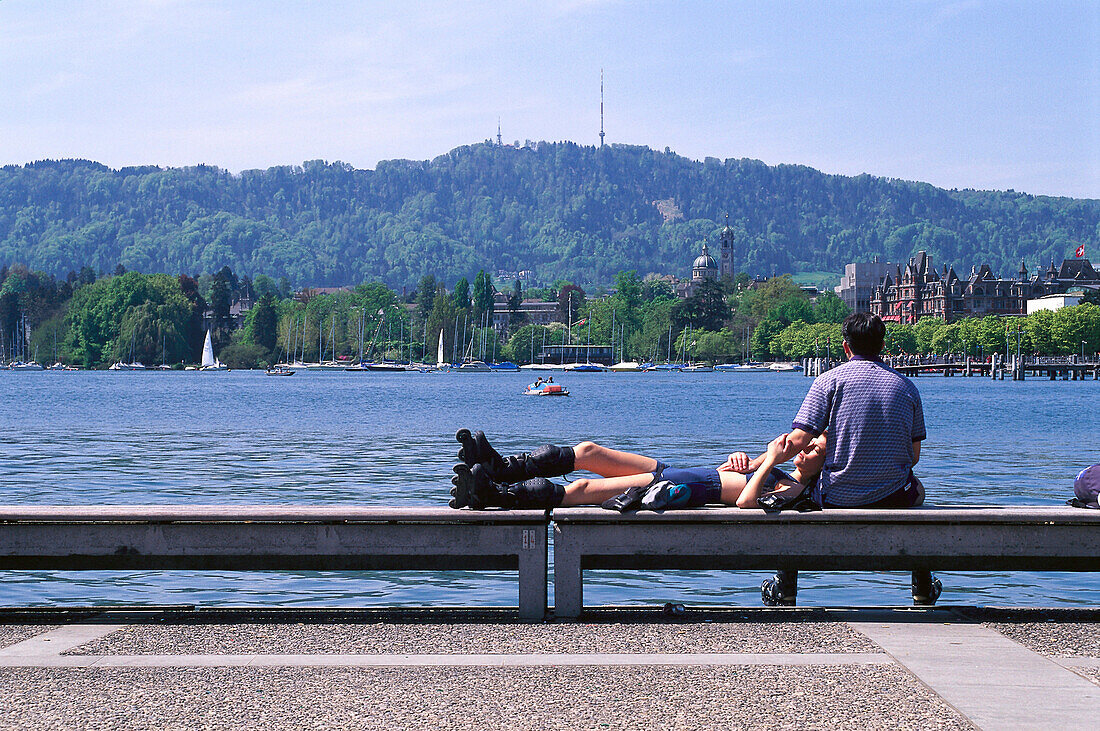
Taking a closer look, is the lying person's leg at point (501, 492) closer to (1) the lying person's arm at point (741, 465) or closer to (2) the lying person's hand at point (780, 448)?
(1) the lying person's arm at point (741, 465)

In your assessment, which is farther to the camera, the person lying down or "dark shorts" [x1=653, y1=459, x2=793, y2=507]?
"dark shorts" [x1=653, y1=459, x2=793, y2=507]

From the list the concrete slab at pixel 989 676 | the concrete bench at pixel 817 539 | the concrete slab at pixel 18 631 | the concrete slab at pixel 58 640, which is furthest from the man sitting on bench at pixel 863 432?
the concrete slab at pixel 18 631

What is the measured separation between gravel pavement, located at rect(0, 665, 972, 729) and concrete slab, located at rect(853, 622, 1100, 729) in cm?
18

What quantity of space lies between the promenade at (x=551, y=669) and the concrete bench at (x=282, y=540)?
1.25 ft

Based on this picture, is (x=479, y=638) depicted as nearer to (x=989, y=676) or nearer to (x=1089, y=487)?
(x=989, y=676)

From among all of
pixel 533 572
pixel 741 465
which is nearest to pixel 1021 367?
pixel 741 465

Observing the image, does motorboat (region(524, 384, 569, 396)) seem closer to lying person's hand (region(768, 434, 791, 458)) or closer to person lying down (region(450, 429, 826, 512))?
person lying down (region(450, 429, 826, 512))

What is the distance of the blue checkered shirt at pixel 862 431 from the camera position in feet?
26.7

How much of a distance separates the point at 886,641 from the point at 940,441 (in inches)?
1703

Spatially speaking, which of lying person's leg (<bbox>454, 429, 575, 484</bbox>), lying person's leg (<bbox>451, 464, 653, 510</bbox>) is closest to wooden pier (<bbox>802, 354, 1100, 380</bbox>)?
lying person's leg (<bbox>454, 429, 575, 484</bbox>)

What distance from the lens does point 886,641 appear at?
712 cm

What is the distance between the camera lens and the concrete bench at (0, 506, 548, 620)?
7781 mm

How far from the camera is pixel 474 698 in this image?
5.95 m

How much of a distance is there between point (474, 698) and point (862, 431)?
357cm
